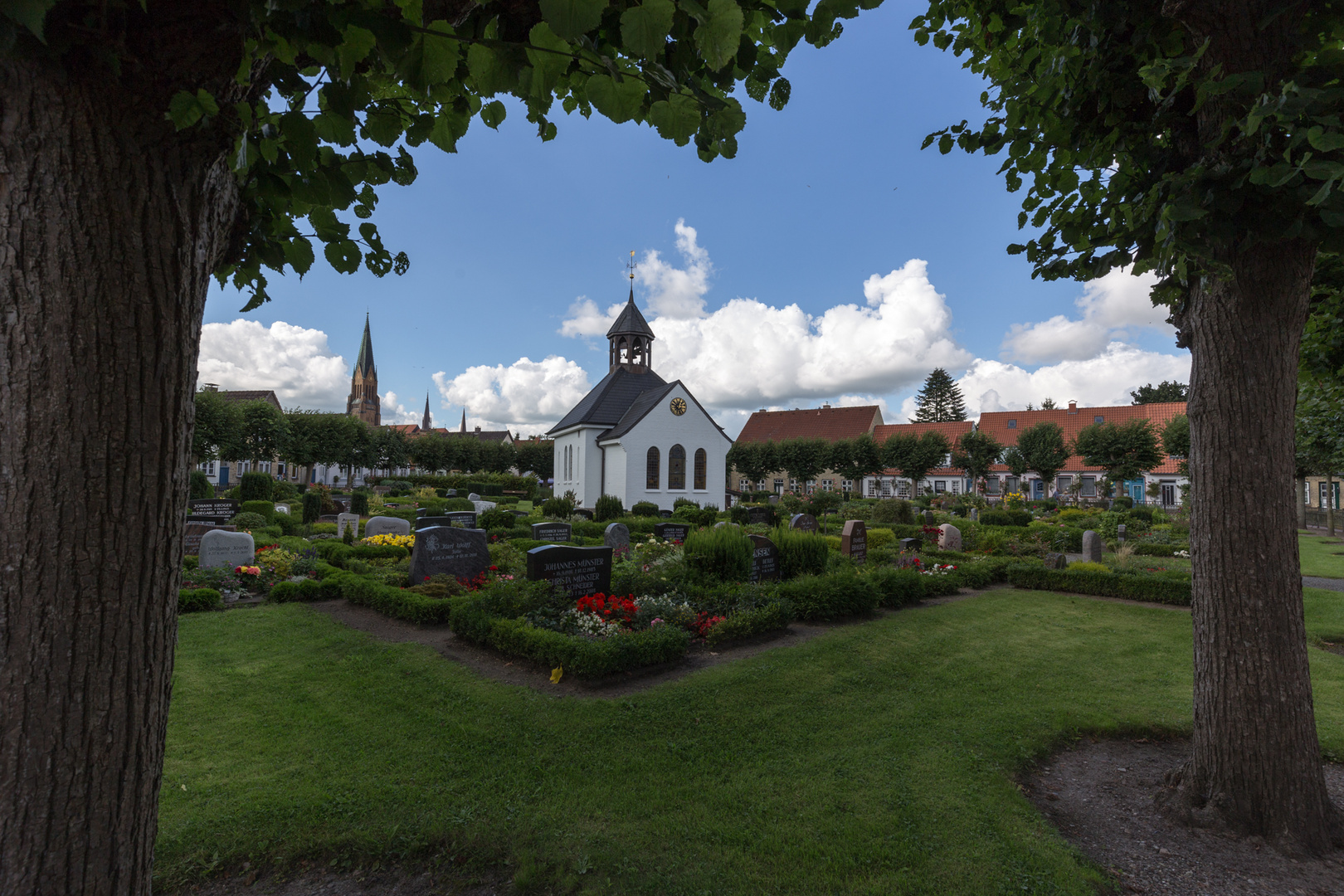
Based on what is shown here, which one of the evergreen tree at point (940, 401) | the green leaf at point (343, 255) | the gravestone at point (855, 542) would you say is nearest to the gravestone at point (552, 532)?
the gravestone at point (855, 542)

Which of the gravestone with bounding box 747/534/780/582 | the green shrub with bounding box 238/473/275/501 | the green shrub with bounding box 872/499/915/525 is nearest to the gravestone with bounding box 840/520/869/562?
the gravestone with bounding box 747/534/780/582

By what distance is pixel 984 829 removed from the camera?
12.3 feet

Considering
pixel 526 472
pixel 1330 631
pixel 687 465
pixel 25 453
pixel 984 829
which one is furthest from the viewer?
pixel 526 472

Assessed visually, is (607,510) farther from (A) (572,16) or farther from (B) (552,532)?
(A) (572,16)

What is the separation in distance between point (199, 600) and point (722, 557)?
777cm

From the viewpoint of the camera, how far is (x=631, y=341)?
1299 inches

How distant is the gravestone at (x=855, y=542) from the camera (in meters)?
12.7

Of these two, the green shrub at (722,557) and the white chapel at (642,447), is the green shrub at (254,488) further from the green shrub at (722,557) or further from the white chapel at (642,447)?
the green shrub at (722,557)

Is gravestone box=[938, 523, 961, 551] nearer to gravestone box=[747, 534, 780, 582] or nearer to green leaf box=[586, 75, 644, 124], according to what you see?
gravestone box=[747, 534, 780, 582]

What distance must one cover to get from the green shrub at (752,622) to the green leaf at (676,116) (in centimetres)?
660

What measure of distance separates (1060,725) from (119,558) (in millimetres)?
6411

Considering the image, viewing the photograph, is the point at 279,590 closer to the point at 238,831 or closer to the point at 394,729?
the point at 394,729

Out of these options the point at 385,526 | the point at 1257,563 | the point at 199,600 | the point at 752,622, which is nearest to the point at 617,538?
the point at 385,526

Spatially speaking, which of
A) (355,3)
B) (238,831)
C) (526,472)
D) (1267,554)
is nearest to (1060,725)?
(1267,554)
